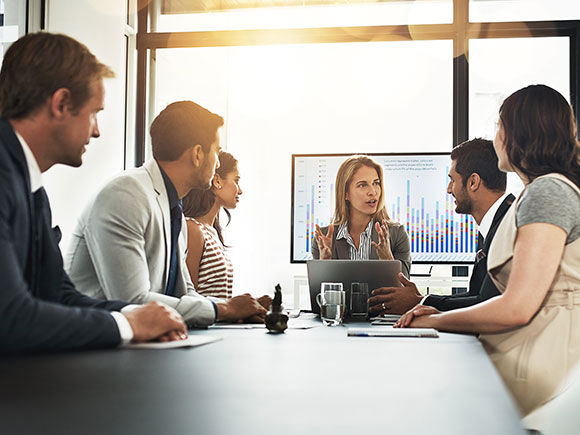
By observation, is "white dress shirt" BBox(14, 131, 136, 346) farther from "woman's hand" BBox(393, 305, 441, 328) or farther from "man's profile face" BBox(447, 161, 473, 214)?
"man's profile face" BBox(447, 161, 473, 214)

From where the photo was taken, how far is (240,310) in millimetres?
2104

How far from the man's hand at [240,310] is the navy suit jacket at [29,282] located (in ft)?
1.97

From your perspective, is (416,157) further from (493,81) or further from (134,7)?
(134,7)

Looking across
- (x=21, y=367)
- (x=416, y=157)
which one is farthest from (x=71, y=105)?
(x=416, y=157)

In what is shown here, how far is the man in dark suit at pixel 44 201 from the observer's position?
123cm

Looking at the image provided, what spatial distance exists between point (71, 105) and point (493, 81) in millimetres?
3510

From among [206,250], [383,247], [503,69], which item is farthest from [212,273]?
[503,69]

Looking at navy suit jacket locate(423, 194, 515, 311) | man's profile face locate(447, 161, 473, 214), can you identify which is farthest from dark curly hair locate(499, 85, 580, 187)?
man's profile face locate(447, 161, 473, 214)

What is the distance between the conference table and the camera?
72 centimetres

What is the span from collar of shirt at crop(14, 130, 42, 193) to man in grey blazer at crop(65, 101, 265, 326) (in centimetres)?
47

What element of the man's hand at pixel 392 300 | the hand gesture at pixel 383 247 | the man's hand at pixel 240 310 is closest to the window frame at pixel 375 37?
the hand gesture at pixel 383 247

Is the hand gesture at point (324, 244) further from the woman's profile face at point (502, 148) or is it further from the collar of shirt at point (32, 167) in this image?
the collar of shirt at point (32, 167)

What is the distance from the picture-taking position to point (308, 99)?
24.0 ft

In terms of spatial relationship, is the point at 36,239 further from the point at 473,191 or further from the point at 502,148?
the point at 473,191
